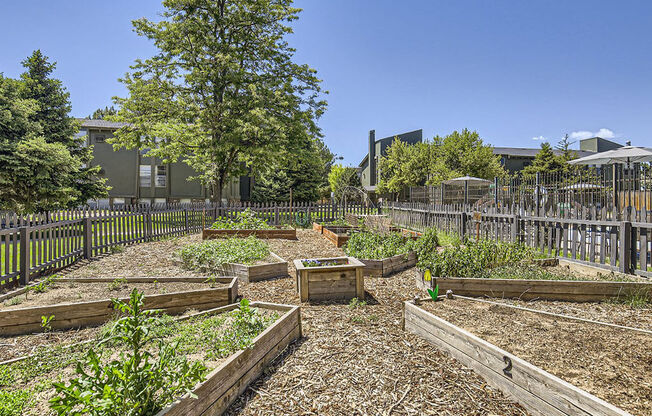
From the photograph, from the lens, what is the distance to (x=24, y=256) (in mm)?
5676

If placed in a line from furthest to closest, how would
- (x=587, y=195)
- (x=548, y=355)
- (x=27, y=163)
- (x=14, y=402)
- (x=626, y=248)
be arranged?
(x=27, y=163)
(x=587, y=195)
(x=626, y=248)
(x=548, y=355)
(x=14, y=402)

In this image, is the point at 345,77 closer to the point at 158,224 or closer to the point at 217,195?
the point at 217,195

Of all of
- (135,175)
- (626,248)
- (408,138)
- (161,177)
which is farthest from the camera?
(408,138)

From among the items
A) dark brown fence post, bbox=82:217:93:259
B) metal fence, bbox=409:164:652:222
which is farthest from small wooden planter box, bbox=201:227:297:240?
metal fence, bbox=409:164:652:222

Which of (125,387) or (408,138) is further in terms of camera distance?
(408,138)

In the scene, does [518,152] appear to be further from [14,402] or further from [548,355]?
[14,402]

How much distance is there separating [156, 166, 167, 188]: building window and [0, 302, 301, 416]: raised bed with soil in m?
27.7

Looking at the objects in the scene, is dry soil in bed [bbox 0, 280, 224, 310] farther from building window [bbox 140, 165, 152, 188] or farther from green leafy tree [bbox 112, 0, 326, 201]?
building window [bbox 140, 165, 152, 188]

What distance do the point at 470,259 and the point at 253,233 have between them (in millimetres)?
7034

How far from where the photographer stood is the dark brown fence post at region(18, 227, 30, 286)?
18.5 feet

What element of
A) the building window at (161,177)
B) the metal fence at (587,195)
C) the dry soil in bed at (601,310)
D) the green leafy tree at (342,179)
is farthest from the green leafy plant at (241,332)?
the green leafy tree at (342,179)

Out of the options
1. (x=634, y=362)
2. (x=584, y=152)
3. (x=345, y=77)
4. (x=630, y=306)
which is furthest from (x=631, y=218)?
(x=584, y=152)

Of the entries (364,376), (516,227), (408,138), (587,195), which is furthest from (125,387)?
(408,138)

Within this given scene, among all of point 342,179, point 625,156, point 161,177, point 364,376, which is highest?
point 342,179
